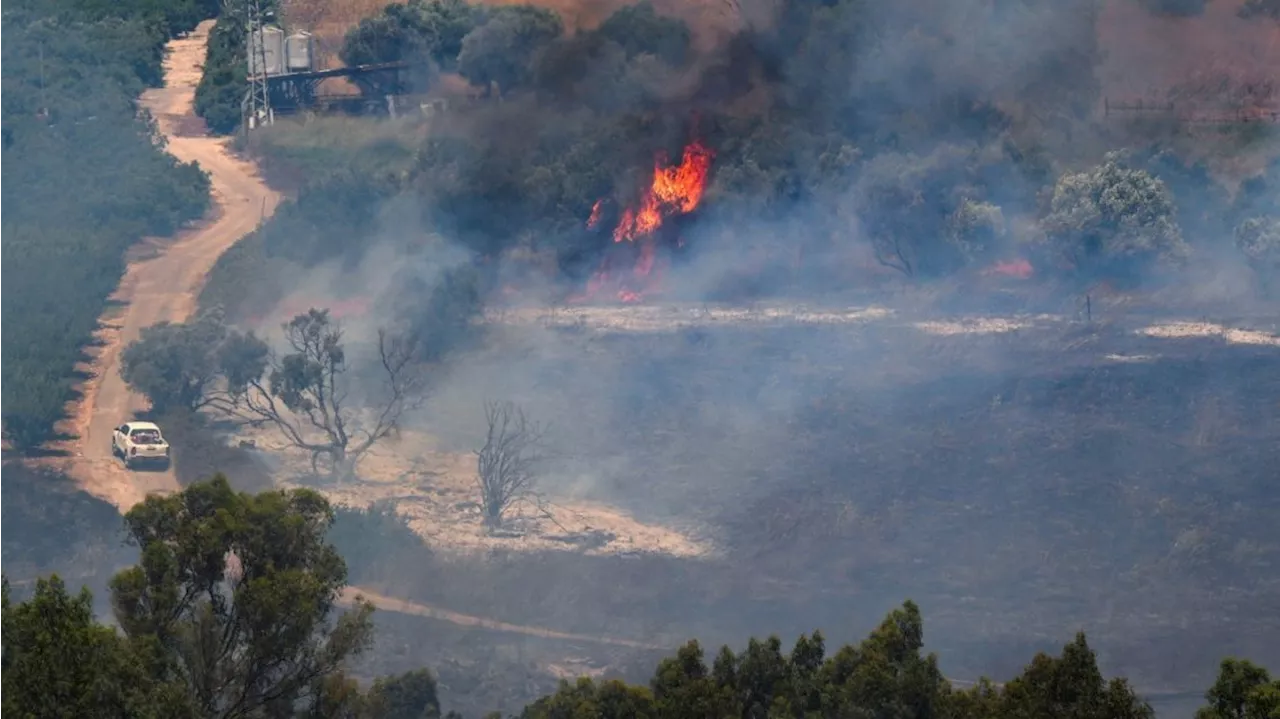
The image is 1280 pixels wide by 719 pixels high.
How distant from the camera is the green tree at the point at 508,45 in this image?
80.4m

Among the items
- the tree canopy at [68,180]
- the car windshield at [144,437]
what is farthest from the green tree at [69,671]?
the tree canopy at [68,180]

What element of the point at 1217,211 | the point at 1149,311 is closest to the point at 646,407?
the point at 1149,311

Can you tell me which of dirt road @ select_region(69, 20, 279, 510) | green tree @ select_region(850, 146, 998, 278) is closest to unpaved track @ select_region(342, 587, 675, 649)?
dirt road @ select_region(69, 20, 279, 510)

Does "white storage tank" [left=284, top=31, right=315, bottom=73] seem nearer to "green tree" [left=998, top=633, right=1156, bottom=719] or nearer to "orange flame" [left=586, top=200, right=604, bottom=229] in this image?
"orange flame" [left=586, top=200, right=604, bottom=229]

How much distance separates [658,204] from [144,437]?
20.8 metres

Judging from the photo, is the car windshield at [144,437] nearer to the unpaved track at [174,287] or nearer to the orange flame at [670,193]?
the unpaved track at [174,287]

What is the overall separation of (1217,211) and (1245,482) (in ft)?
55.1

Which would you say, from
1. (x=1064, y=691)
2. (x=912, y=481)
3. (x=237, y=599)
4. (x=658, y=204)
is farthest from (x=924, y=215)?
(x=1064, y=691)

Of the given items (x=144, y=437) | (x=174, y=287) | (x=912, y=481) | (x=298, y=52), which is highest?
(x=298, y=52)

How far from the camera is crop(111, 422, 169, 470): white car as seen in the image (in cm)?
6300

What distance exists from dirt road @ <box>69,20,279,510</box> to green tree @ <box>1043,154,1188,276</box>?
28329 mm

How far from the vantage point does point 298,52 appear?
9850cm

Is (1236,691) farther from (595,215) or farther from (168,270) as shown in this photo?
(168,270)

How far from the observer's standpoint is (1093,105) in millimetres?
78812
